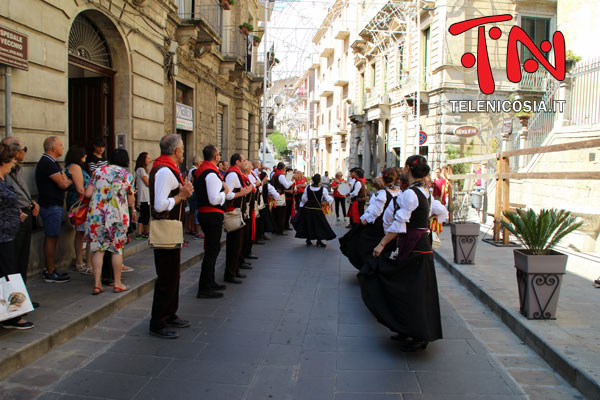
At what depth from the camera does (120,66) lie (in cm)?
995

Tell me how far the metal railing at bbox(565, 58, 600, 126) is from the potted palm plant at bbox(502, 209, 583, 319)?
361 inches

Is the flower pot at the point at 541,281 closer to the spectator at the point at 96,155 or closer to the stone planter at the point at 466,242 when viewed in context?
the stone planter at the point at 466,242

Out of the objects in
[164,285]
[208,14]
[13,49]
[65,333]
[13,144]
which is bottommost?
[65,333]

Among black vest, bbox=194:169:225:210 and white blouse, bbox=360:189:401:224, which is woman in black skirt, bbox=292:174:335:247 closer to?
white blouse, bbox=360:189:401:224

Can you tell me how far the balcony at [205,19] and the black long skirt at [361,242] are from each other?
306 inches

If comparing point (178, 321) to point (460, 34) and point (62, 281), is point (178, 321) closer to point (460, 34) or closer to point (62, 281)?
point (62, 281)

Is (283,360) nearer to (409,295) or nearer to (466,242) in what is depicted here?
(409,295)

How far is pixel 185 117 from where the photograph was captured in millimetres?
14445

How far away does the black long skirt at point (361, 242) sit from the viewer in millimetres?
8023

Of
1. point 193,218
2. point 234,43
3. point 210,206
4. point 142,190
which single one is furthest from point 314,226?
point 234,43

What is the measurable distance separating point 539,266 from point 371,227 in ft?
10.3

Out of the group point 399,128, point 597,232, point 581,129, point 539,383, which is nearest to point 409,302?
point 539,383

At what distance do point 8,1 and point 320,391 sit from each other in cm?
604

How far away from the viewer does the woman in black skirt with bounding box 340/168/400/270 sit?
24.0ft
